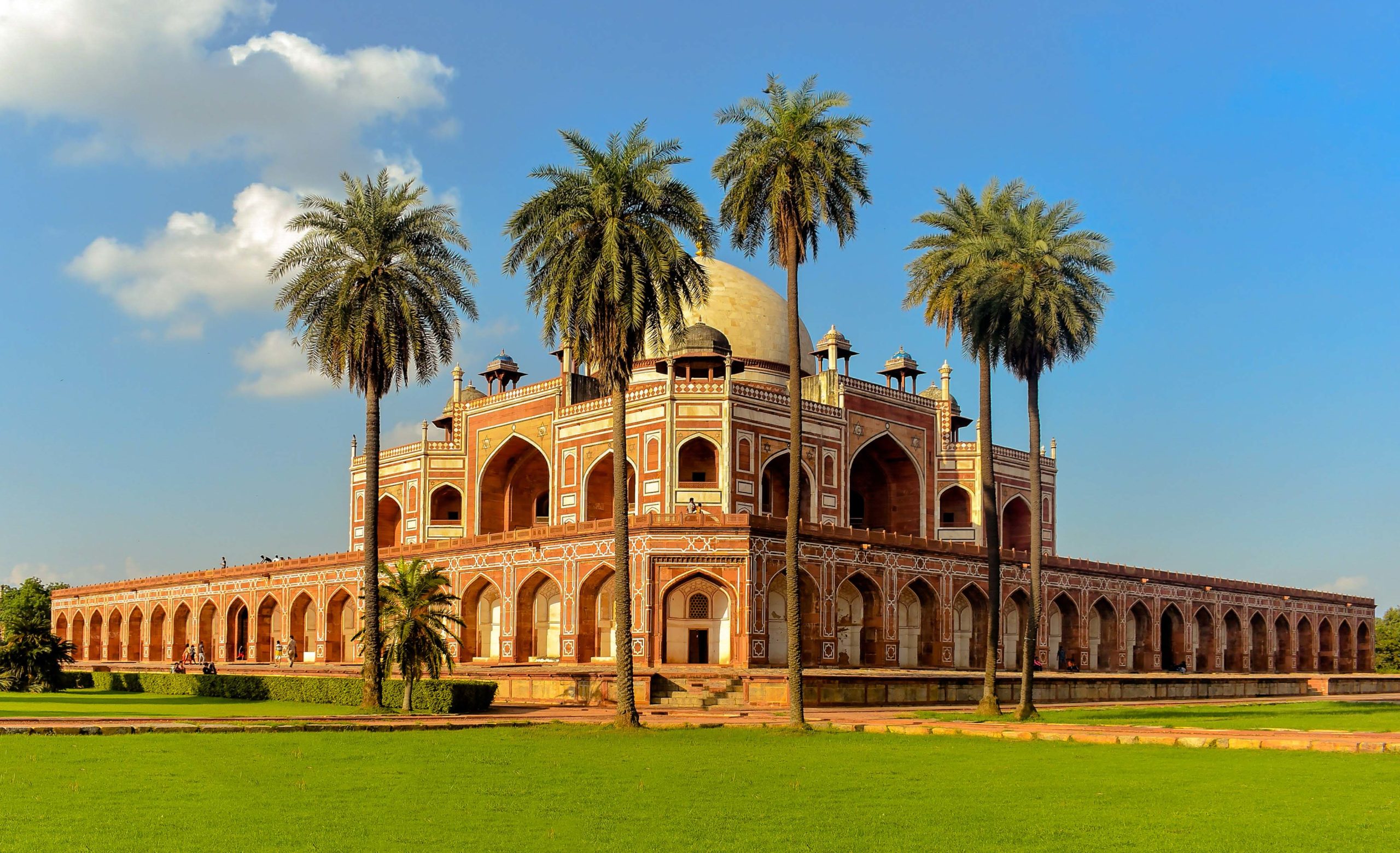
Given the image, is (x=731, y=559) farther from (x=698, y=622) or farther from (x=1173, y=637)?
(x=1173, y=637)

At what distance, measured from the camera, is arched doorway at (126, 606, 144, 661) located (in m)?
70.7

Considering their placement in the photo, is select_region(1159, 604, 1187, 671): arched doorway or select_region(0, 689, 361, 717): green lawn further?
select_region(1159, 604, 1187, 671): arched doorway

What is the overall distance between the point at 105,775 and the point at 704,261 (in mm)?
45430

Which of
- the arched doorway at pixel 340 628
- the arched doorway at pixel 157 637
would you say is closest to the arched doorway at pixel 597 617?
the arched doorway at pixel 340 628

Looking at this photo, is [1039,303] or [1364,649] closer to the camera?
[1039,303]

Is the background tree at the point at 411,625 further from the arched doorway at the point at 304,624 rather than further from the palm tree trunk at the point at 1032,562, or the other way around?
the arched doorway at the point at 304,624

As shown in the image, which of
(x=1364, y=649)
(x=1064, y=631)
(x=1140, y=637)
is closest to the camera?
(x=1064, y=631)

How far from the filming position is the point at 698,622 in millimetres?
41500

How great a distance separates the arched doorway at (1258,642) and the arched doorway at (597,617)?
115ft

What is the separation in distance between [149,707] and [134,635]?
44.7m

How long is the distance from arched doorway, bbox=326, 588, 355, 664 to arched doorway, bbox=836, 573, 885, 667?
21.7m

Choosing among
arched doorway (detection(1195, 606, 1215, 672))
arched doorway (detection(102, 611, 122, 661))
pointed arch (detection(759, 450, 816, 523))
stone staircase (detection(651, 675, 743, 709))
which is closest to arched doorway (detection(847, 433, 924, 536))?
pointed arch (detection(759, 450, 816, 523))

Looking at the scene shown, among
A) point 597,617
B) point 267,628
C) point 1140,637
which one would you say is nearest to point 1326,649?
point 1140,637

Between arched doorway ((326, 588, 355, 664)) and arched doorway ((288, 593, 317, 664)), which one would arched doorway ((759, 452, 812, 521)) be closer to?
arched doorway ((326, 588, 355, 664))
